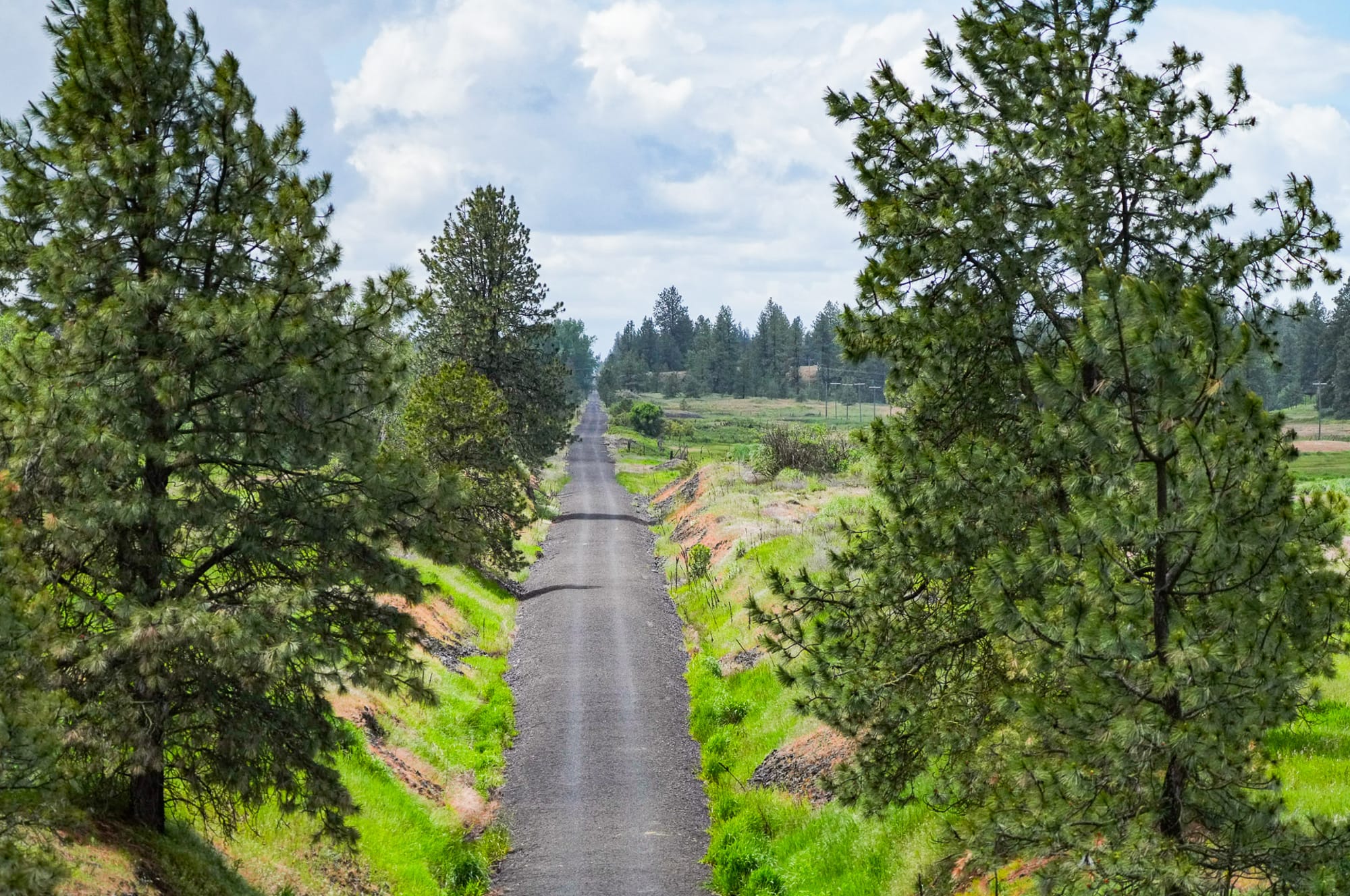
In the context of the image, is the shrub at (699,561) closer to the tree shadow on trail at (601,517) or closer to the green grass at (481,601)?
the green grass at (481,601)

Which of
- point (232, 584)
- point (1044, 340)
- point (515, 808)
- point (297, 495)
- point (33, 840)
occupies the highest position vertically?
point (1044, 340)

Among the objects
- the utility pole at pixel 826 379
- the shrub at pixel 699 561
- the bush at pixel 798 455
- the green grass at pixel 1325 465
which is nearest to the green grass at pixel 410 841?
the shrub at pixel 699 561

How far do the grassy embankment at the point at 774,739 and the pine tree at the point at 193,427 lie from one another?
5417 millimetres

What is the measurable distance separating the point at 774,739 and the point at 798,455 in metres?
39.0

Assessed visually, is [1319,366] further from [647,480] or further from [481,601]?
[481,601]

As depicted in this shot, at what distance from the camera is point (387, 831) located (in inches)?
628

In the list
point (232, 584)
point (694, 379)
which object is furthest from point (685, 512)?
point (694, 379)

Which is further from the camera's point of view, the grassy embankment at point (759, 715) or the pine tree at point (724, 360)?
the pine tree at point (724, 360)

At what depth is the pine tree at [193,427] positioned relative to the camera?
10406 millimetres

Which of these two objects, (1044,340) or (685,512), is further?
(685,512)

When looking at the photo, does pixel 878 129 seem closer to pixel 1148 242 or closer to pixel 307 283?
pixel 1148 242

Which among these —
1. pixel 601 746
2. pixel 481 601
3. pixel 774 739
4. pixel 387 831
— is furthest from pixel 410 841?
pixel 481 601

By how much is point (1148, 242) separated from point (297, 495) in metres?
9.18

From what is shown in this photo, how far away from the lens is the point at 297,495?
38.9 ft
